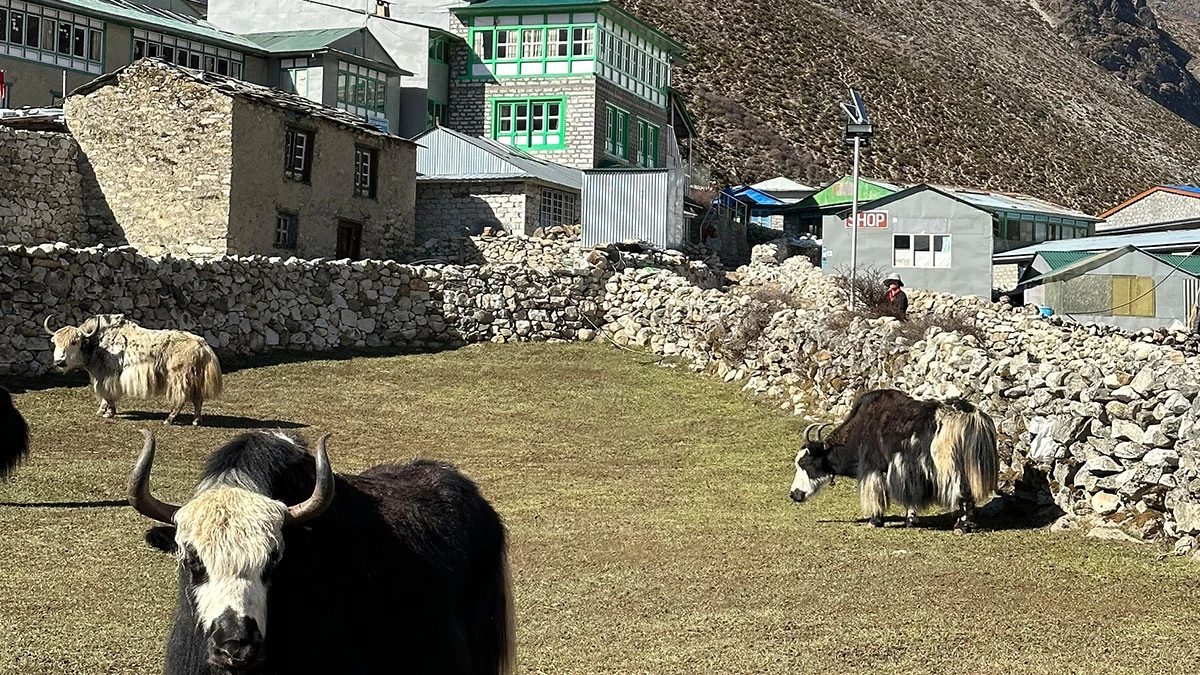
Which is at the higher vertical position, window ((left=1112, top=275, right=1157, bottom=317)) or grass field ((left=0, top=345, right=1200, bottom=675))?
window ((left=1112, top=275, right=1157, bottom=317))

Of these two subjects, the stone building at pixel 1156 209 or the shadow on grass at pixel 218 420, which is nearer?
the shadow on grass at pixel 218 420

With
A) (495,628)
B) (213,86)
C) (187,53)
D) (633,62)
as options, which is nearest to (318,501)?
(495,628)

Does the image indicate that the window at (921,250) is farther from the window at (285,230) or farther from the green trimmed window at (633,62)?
the window at (285,230)

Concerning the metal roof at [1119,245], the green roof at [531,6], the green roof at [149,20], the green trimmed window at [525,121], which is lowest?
the metal roof at [1119,245]

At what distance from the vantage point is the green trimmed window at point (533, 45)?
40438 mm

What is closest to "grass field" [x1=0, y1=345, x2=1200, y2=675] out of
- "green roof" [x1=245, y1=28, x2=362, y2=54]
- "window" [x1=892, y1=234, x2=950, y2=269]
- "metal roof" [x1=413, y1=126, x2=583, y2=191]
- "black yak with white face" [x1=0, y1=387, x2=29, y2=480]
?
"black yak with white face" [x1=0, y1=387, x2=29, y2=480]

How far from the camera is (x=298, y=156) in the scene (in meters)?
28.3

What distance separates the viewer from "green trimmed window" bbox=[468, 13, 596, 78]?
4044 centimetres

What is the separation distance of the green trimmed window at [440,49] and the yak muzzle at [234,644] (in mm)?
38741

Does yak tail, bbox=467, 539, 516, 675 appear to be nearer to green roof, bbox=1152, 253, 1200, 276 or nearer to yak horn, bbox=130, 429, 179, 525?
yak horn, bbox=130, 429, 179, 525

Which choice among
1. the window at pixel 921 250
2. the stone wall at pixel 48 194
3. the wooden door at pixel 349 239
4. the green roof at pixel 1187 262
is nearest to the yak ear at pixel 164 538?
the stone wall at pixel 48 194

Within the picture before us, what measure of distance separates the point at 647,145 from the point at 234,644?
136 feet

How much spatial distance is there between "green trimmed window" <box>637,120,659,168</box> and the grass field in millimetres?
26788

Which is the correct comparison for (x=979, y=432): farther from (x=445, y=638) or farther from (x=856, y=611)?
(x=445, y=638)
